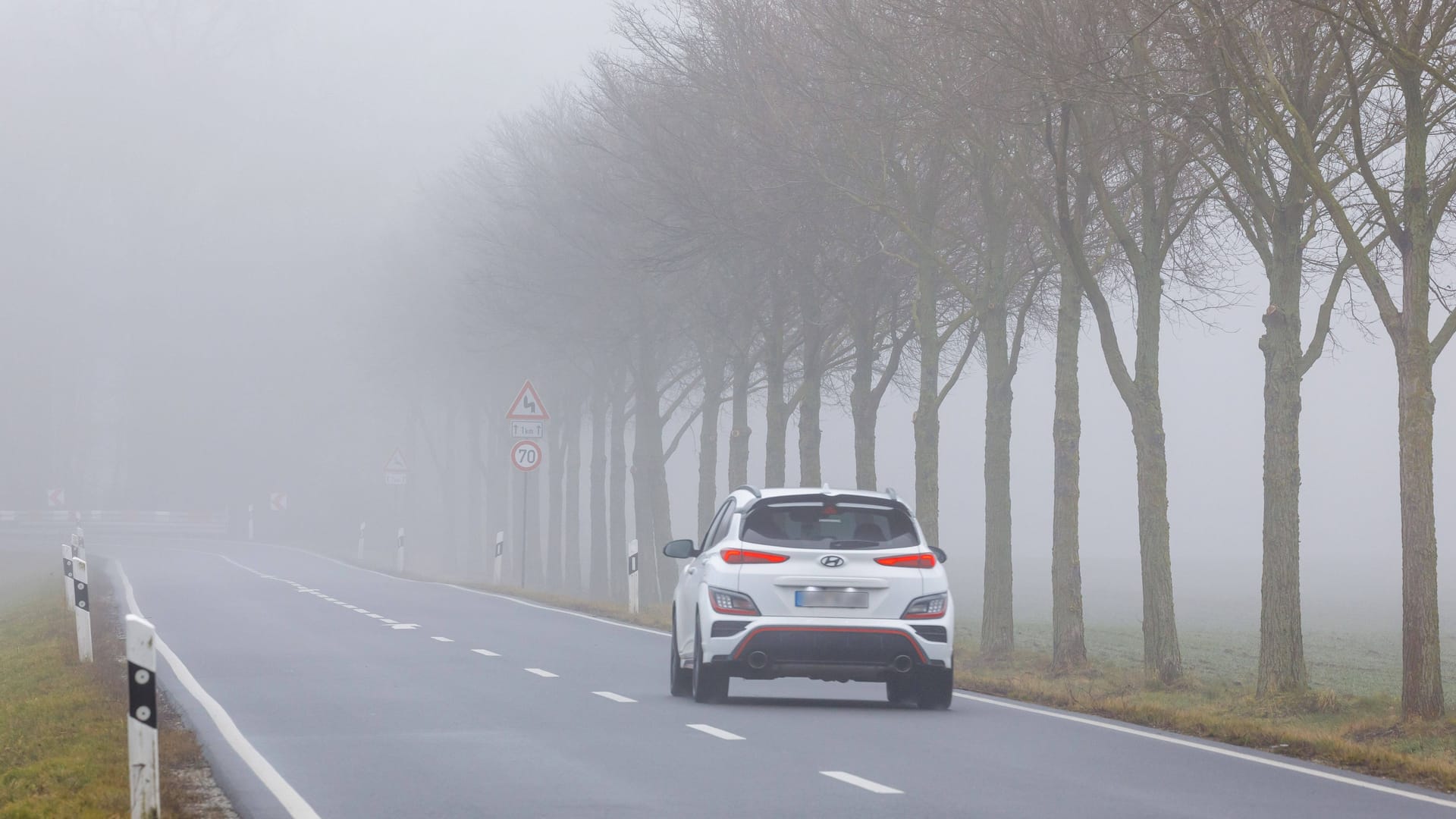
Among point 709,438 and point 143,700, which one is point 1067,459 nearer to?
point 143,700

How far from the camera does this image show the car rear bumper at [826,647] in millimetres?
14320

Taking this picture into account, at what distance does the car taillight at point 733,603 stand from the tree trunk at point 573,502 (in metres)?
35.9

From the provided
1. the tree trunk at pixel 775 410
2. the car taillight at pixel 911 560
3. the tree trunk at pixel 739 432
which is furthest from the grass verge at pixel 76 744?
the tree trunk at pixel 739 432

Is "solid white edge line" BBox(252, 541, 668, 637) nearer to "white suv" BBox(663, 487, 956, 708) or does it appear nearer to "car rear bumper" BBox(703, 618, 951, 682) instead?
"white suv" BBox(663, 487, 956, 708)

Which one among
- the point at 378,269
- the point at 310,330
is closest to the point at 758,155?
the point at 378,269

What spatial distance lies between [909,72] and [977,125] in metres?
0.90

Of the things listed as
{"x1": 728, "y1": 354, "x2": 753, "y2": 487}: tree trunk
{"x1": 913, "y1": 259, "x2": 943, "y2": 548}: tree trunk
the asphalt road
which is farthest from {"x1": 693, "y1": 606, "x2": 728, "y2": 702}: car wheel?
{"x1": 728, "y1": 354, "x2": 753, "y2": 487}: tree trunk

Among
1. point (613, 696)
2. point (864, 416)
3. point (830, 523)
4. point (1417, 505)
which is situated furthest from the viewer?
point (864, 416)

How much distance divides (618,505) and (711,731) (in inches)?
1371

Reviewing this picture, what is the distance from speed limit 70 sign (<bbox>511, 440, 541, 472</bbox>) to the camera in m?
36.7

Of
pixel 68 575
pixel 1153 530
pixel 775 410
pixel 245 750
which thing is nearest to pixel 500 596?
pixel 775 410

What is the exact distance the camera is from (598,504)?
156 feet

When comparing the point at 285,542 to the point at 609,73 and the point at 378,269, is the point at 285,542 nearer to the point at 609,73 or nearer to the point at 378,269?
the point at 378,269

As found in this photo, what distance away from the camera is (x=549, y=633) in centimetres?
2427
